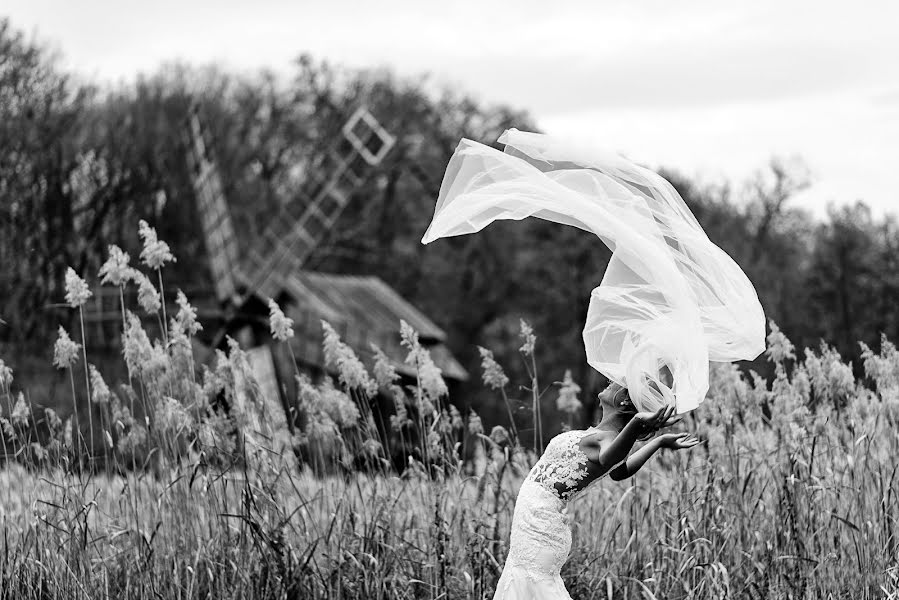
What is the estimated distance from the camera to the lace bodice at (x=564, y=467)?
5.02m

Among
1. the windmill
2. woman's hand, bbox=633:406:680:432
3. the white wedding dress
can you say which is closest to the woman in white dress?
the white wedding dress

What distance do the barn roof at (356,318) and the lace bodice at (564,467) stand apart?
1049 cm

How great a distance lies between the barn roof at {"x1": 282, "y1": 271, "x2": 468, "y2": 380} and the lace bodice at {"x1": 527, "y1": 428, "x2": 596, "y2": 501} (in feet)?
34.4

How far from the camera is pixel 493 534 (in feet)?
21.2

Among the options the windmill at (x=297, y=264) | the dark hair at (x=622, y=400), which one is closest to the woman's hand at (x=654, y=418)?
the dark hair at (x=622, y=400)

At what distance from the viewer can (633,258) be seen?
5168 mm

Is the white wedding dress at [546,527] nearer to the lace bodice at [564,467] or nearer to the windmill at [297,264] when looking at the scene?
the lace bodice at [564,467]

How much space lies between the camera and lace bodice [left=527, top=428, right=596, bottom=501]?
→ 5.02 m

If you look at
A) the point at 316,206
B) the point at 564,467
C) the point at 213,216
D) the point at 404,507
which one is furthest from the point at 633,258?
the point at 213,216

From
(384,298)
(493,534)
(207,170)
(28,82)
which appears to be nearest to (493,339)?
(384,298)

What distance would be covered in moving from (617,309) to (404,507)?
6.70 ft

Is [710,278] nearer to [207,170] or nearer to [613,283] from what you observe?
[613,283]

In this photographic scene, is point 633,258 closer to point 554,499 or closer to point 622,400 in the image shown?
point 622,400

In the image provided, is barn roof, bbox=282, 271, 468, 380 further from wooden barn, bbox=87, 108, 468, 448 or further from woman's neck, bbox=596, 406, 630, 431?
woman's neck, bbox=596, 406, 630, 431
